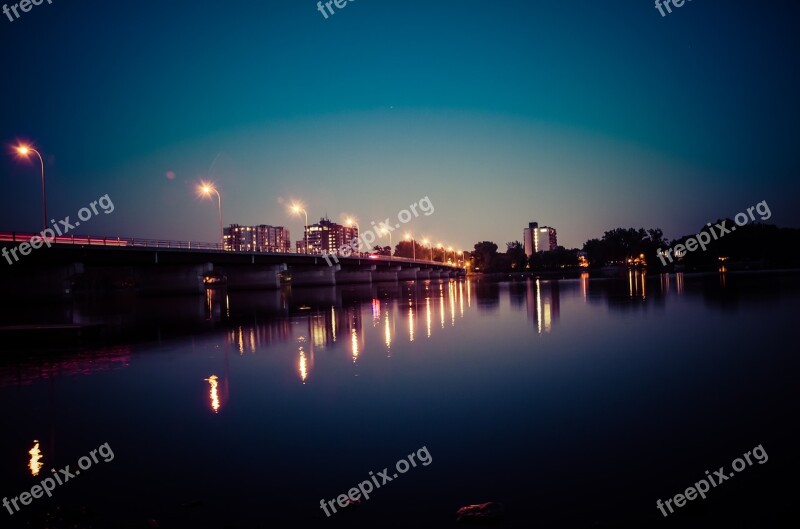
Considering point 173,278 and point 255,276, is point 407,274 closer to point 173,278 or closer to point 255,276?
point 255,276

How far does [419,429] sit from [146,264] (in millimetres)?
62853

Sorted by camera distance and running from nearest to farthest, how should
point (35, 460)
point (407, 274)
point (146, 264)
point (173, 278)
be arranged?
point (35, 460) < point (146, 264) < point (173, 278) < point (407, 274)

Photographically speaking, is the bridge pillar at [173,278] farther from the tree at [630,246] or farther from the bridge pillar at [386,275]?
the tree at [630,246]

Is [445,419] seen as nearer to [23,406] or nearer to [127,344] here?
A: [23,406]

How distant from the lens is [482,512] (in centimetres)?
603

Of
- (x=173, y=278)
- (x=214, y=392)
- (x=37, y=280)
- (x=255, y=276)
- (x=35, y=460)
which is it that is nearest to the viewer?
(x=35, y=460)

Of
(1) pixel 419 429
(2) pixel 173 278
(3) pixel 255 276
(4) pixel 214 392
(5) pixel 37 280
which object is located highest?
(5) pixel 37 280

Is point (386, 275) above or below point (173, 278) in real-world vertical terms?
below

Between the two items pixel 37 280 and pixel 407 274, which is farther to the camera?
pixel 407 274

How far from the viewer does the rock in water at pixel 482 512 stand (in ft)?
19.4

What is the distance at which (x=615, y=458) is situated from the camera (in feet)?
24.7

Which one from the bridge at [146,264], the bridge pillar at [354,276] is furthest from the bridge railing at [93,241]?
the bridge pillar at [354,276]

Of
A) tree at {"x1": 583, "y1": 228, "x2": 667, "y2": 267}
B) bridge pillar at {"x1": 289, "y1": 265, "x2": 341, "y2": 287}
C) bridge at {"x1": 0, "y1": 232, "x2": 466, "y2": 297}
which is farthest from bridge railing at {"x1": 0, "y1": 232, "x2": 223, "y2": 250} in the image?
tree at {"x1": 583, "y1": 228, "x2": 667, "y2": 267}

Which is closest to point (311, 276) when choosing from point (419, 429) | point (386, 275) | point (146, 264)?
point (146, 264)
